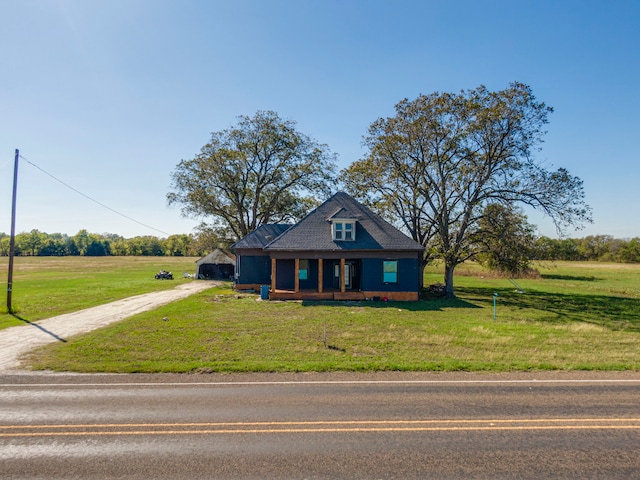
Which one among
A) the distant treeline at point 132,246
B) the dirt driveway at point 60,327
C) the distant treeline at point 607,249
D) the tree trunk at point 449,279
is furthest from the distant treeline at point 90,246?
the distant treeline at point 607,249

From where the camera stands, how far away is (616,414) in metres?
8.20

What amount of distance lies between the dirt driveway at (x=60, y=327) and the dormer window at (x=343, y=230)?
44.3 feet

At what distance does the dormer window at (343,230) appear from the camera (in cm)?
2880

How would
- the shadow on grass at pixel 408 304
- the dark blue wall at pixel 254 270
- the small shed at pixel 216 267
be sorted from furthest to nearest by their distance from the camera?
the small shed at pixel 216 267 → the dark blue wall at pixel 254 270 → the shadow on grass at pixel 408 304

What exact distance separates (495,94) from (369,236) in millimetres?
15505

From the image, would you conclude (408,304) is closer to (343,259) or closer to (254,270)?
(343,259)

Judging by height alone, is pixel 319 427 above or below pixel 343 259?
below

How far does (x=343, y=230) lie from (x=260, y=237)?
933 centimetres

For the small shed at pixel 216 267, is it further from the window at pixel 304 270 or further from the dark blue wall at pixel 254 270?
the window at pixel 304 270

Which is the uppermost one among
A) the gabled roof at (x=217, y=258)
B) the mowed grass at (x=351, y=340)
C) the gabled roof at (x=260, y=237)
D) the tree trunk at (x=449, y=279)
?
the gabled roof at (x=260, y=237)

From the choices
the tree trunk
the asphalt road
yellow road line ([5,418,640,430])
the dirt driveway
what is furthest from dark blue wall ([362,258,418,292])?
yellow road line ([5,418,640,430])

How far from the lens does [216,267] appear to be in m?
46.6

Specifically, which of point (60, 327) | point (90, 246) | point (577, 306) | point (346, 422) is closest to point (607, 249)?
point (577, 306)

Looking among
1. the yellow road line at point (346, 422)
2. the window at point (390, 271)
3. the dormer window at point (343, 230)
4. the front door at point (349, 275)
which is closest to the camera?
the yellow road line at point (346, 422)
